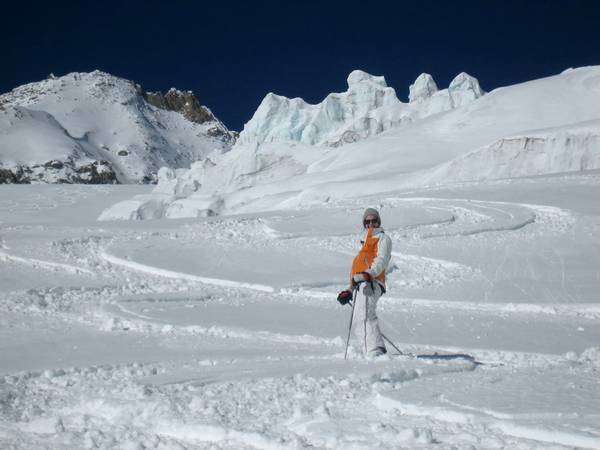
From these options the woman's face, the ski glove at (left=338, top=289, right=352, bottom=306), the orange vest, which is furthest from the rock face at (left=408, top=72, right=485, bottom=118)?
the ski glove at (left=338, top=289, right=352, bottom=306)

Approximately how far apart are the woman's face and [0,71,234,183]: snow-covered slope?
115269 millimetres

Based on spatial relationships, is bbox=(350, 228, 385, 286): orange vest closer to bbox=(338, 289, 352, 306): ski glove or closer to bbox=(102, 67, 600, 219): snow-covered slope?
bbox=(338, 289, 352, 306): ski glove

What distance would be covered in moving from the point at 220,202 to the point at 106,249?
59.2 feet

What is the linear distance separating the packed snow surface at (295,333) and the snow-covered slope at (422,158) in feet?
31.9

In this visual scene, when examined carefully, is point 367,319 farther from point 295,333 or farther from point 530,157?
point 530,157

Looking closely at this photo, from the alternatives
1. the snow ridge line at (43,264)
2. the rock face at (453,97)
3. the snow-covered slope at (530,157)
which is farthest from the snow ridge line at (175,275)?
the rock face at (453,97)

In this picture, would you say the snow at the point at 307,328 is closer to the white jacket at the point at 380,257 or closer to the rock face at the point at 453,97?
the white jacket at the point at 380,257

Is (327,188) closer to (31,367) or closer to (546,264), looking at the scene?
(546,264)

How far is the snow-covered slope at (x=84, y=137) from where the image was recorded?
13788 centimetres

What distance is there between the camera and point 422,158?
34625mm

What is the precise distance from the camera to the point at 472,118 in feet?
128

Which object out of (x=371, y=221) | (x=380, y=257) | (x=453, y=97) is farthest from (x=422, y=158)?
(x=380, y=257)

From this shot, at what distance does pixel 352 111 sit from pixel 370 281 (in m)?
68.3

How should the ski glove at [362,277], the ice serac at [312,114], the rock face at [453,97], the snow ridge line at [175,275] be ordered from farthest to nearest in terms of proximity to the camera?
the ice serac at [312,114] < the rock face at [453,97] < the snow ridge line at [175,275] < the ski glove at [362,277]
